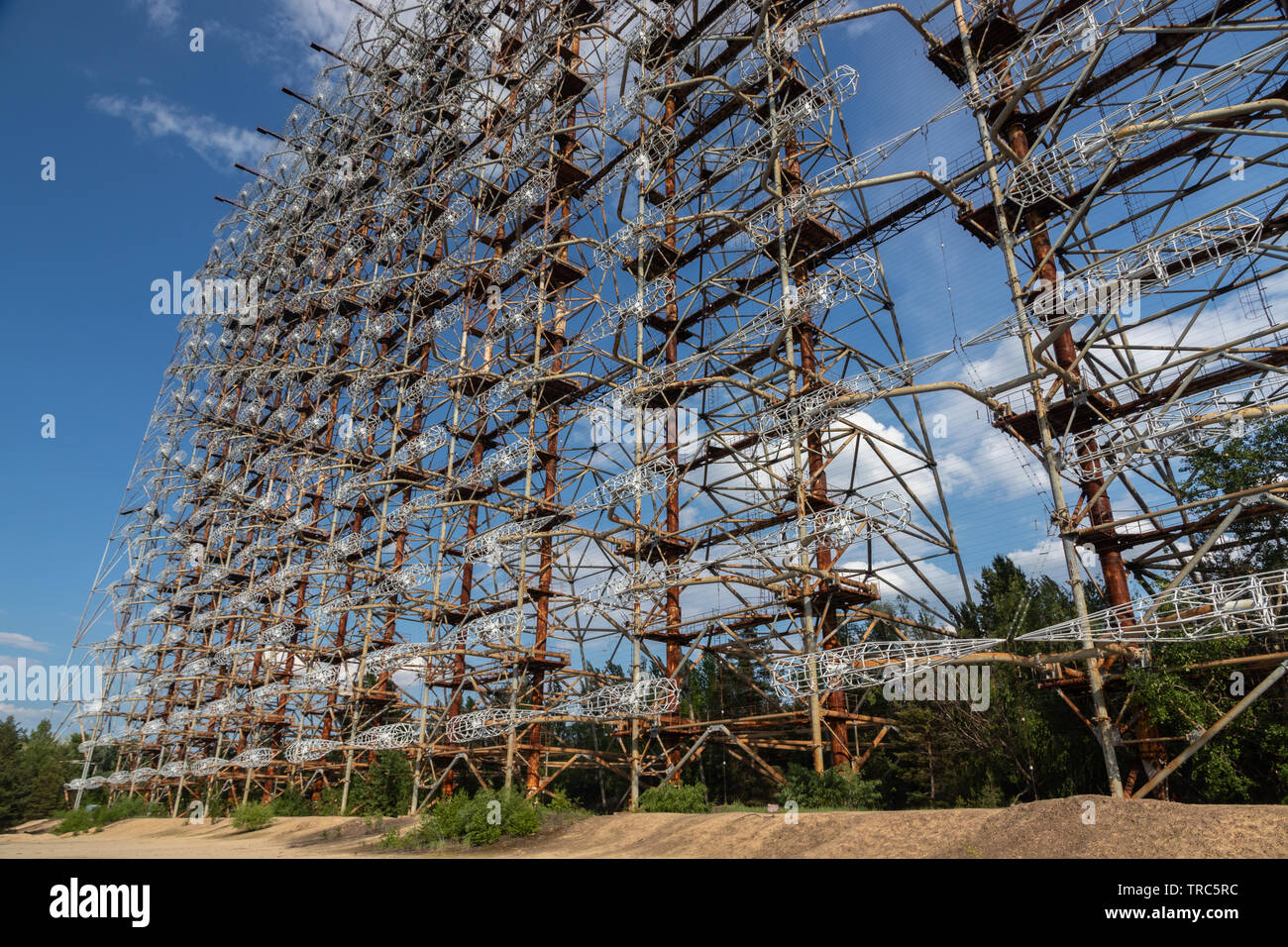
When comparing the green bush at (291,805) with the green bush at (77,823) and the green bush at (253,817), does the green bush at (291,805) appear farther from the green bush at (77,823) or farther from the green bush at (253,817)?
the green bush at (77,823)

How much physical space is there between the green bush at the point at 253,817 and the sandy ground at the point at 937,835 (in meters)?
12.3

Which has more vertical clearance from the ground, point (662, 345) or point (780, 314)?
point (662, 345)

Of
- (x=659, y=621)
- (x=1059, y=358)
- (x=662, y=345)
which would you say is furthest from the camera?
(x=662, y=345)

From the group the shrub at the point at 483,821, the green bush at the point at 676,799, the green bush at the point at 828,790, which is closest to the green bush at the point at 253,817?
the shrub at the point at 483,821

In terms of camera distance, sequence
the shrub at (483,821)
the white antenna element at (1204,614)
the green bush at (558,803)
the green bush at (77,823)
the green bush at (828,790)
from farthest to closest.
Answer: the green bush at (77,823) < the green bush at (558,803) < the shrub at (483,821) < the green bush at (828,790) < the white antenna element at (1204,614)

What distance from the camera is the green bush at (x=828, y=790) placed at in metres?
16.5

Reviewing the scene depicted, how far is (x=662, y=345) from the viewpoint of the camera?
28.5 m

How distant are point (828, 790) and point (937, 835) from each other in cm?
509

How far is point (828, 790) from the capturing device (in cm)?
1680

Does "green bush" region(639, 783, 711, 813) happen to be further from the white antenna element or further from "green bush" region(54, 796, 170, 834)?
"green bush" region(54, 796, 170, 834)

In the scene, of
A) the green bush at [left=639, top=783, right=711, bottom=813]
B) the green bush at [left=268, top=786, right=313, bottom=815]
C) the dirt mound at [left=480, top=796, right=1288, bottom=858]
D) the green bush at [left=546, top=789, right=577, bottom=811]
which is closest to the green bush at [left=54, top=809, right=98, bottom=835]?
the green bush at [left=268, top=786, right=313, bottom=815]
